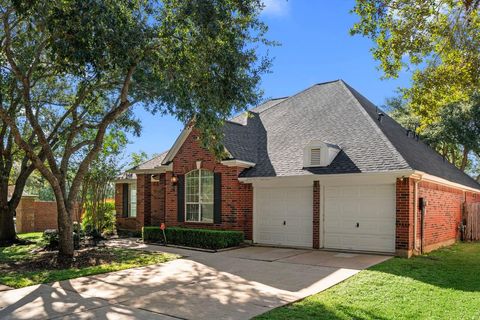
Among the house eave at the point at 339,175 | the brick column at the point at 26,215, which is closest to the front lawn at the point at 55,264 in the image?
the house eave at the point at 339,175

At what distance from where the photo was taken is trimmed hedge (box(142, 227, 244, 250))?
46.6 ft

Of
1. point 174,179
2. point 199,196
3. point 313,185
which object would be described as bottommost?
point 199,196

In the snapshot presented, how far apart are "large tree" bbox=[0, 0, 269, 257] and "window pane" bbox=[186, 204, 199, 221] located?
4381 millimetres

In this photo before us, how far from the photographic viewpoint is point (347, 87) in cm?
1841

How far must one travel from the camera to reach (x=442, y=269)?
10.5 meters

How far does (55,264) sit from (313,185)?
8.20 meters

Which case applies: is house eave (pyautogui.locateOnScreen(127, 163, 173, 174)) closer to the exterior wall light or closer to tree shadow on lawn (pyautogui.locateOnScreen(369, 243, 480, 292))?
the exterior wall light

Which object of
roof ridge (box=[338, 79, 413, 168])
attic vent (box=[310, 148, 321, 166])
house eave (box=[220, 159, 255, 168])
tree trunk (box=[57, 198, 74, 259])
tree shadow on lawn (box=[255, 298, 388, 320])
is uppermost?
roof ridge (box=[338, 79, 413, 168])

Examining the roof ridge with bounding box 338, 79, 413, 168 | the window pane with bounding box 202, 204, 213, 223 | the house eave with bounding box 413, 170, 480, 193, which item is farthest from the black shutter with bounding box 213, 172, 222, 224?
the house eave with bounding box 413, 170, 480, 193

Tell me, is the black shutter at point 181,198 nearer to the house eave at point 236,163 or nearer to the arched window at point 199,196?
the arched window at point 199,196

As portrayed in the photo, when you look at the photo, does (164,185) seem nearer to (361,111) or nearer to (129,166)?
(129,166)

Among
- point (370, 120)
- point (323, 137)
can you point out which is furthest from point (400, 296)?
point (370, 120)

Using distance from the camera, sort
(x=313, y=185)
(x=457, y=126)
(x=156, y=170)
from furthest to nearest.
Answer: (x=457, y=126), (x=156, y=170), (x=313, y=185)

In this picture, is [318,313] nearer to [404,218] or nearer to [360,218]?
[404,218]
